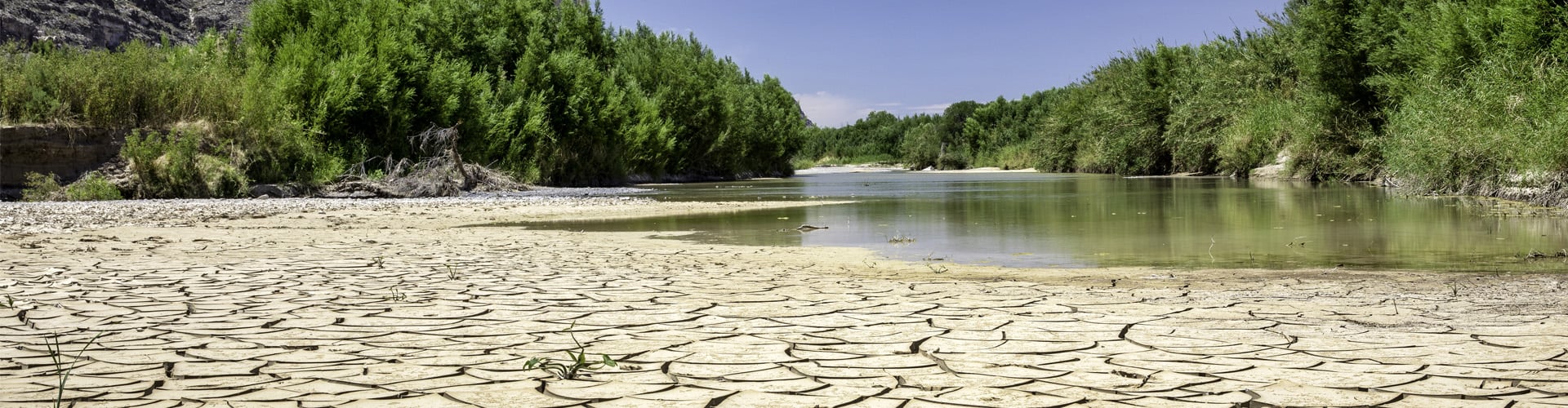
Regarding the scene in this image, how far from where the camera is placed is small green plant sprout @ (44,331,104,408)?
2.86 meters

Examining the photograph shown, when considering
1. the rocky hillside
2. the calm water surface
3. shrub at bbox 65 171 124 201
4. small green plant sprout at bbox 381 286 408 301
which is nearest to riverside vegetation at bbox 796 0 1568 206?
the calm water surface

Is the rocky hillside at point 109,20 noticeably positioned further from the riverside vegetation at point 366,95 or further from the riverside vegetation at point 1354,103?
the riverside vegetation at point 1354,103

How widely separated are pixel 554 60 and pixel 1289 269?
96.4ft

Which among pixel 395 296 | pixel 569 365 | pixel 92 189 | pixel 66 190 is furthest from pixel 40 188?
pixel 569 365

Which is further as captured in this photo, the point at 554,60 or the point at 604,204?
the point at 554,60

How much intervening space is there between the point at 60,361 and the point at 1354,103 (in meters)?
31.7

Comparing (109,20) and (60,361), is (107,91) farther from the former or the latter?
(109,20)

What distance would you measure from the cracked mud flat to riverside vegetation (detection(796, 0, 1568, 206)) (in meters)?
12.1

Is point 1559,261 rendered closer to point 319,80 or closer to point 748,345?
point 748,345

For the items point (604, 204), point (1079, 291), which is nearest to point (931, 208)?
point (604, 204)

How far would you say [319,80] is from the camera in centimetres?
2473

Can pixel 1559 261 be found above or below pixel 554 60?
below

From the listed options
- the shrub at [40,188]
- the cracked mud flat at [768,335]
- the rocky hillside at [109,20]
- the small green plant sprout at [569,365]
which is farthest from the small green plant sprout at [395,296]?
the rocky hillside at [109,20]

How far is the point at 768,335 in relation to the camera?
3977 mm
